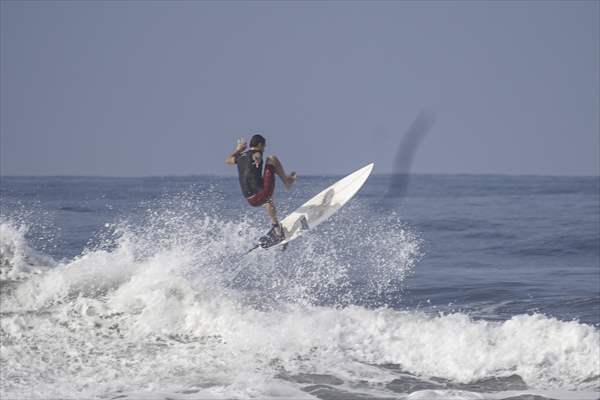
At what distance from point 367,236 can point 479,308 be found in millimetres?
8461

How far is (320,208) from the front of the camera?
1333 cm

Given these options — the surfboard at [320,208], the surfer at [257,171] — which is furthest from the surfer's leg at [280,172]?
the surfboard at [320,208]

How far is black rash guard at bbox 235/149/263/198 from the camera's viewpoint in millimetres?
11773

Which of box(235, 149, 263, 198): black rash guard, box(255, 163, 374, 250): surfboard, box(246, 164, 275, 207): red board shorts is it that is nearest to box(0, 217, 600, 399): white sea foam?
box(255, 163, 374, 250): surfboard

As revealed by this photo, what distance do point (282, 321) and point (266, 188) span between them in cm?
188

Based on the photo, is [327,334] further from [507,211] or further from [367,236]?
[507,211]

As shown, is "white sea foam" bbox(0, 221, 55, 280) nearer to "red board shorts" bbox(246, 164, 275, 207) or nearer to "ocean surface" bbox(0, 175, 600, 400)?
"ocean surface" bbox(0, 175, 600, 400)

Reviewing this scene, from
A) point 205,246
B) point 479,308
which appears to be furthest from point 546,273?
point 205,246

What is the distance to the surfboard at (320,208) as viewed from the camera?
12781 mm

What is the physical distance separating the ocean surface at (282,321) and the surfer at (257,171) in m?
1.73

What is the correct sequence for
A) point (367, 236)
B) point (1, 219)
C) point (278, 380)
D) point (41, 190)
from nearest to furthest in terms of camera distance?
point (278, 380) → point (1, 219) → point (367, 236) → point (41, 190)

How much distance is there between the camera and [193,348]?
11.3m

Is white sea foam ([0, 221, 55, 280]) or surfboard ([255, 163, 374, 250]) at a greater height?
surfboard ([255, 163, 374, 250])

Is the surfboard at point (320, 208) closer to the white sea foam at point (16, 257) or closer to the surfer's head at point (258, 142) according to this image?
the surfer's head at point (258, 142)
